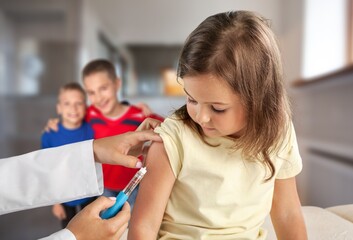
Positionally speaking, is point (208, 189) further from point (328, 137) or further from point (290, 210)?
point (328, 137)

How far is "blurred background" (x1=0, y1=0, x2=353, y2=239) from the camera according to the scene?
1.68 m

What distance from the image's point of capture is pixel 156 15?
2555 mm

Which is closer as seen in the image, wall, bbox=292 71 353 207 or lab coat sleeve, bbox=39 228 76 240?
lab coat sleeve, bbox=39 228 76 240

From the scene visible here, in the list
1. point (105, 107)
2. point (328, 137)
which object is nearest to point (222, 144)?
point (105, 107)

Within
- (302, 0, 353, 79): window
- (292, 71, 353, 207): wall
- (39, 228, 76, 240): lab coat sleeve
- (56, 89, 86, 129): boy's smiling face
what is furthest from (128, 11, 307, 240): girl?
(302, 0, 353, 79): window

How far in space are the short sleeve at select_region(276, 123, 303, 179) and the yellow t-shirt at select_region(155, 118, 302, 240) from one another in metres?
0.04

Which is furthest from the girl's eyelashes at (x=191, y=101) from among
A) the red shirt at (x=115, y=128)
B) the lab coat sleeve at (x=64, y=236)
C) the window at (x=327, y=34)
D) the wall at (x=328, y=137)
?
the window at (x=327, y=34)

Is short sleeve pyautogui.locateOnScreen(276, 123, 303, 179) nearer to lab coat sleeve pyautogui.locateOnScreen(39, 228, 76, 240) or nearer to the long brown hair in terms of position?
the long brown hair

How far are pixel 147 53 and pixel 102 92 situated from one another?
1702mm

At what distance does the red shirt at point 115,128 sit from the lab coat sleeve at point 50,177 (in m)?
0.05

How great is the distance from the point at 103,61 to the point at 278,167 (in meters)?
0.51

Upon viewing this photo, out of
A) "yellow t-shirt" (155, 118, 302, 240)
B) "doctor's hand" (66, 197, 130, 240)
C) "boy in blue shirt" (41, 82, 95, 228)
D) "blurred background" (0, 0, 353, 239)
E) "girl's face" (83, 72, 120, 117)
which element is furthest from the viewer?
"blurred background" (0, 0, 353, 239)

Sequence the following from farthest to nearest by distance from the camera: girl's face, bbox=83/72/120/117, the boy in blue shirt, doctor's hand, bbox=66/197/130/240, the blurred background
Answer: the blurred background → girl's face, bbox=83/72/120/117 → the boy in blue shirt → doctor's hand, bbox=66/197/130/240

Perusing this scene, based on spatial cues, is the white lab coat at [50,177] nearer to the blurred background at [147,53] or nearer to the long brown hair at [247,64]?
the long brown hair at [247,64]
